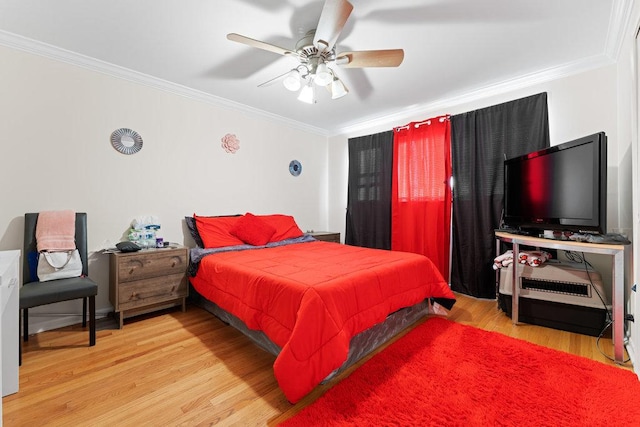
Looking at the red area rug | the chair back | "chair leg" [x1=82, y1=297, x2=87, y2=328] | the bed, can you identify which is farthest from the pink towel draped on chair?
the red area rug

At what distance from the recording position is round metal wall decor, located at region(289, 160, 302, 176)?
454cm

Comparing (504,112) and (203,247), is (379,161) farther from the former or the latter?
(203,247)

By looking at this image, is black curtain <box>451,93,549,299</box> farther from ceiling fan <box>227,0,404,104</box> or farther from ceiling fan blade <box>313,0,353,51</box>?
ceiling fan blade <box>313,0,353,51</box>

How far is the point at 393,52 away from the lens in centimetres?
206

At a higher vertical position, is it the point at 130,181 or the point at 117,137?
the point at 117,137

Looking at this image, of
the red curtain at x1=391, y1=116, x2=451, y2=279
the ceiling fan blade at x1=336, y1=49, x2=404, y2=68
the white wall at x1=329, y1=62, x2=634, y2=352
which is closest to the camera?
the ceiling fan blade at x1=336, y1=49, x2=404, y2=68

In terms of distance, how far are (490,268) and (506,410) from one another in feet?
6.65

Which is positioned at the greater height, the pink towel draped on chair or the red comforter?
the pink towel draped on chair

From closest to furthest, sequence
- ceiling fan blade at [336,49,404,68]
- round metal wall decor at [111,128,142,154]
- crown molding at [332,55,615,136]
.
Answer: ceiling fan blade at [336,49,404,68]
crown molding at [332,55,615,136]
round metal wall decor at [111,128,142,154]

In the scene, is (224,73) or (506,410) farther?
(224,73)

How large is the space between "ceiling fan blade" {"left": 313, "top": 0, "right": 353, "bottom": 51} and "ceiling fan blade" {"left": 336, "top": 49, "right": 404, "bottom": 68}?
16cm

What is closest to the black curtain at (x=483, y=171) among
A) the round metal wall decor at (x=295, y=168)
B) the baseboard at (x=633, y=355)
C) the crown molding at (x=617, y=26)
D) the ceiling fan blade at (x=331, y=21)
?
the crown molding at (x=617, y=26)

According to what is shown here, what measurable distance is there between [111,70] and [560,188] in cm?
436

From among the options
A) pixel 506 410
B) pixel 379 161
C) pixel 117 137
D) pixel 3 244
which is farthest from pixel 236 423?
pixel 379 161
